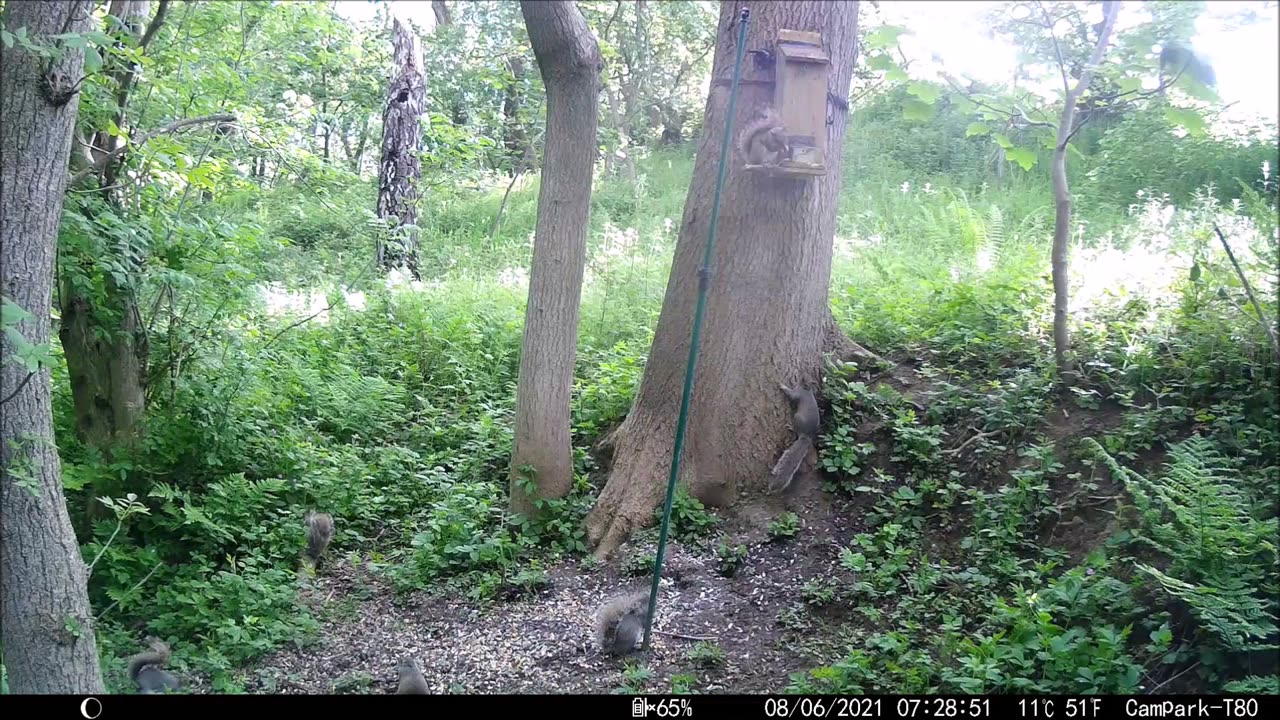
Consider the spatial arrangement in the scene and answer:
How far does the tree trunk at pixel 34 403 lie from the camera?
3.34 meters

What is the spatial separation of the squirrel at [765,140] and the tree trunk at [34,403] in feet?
10.4

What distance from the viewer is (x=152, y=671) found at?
4.14 m

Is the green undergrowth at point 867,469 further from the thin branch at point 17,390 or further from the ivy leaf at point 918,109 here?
the ivy leaf at point 918,109

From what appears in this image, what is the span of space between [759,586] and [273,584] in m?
2.68

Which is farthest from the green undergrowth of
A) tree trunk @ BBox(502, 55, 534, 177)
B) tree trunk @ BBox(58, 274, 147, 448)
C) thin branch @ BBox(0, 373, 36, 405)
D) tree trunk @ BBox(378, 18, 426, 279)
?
tree trunk @ BBox(502, 55, 534, 177)

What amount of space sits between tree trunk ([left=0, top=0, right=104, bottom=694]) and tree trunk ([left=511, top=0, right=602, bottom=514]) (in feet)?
8.13

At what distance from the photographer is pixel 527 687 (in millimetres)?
4316

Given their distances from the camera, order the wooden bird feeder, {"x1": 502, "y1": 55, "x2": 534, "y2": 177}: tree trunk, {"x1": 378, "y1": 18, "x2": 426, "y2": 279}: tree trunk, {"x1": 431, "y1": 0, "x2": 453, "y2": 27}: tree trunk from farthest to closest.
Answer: {"x1": 431, "y1": 0, "x2": 453, "y2": 27}: tree trunk, {"x1": 502, "y1": 55, "x2": 534, "y2": 177}: tree trunk, {"x1": 378, "y1": 18, "x2": 426, "y2": 279}: tree trunk, the wooden bird feeder

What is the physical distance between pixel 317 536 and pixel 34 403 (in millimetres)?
2221

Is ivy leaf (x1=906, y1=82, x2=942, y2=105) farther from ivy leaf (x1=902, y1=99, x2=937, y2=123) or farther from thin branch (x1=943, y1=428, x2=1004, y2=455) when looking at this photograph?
thin branch (x1=943, y1=428, x2=1004, y2=455)

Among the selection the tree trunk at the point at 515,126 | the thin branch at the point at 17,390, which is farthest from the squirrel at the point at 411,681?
the tree trunk at the point at 515,126
